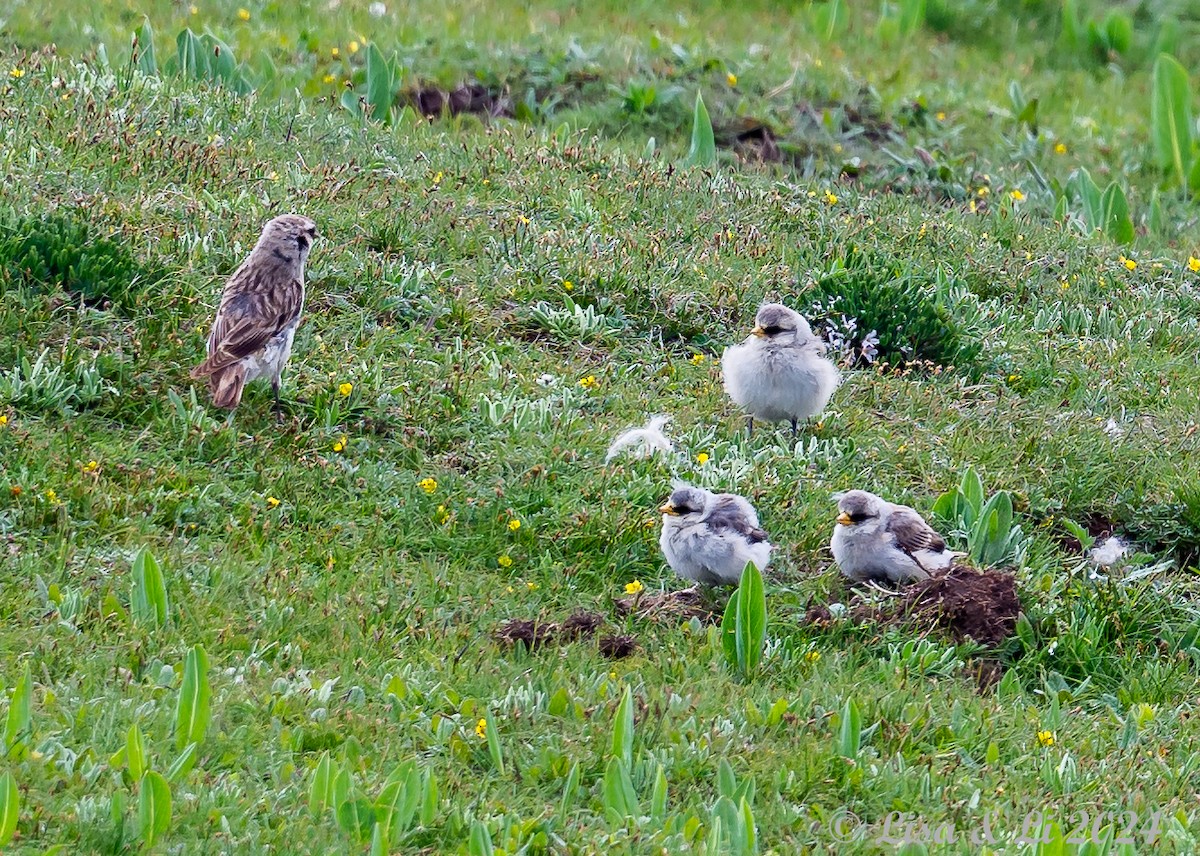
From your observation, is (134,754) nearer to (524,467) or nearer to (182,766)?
(182,766)

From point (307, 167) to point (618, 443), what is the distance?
4.10m

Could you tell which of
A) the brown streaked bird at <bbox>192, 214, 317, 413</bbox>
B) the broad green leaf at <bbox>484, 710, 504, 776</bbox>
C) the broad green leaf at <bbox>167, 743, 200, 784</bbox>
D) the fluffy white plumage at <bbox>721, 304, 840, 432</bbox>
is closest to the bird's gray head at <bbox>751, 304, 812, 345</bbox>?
the fluffy white plumage at <bbox>721, 304, 840, 432</bbox>

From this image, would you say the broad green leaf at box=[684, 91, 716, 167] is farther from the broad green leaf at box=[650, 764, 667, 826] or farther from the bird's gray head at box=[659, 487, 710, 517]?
the broad green leaf at box=[650, 764, 667, 826]

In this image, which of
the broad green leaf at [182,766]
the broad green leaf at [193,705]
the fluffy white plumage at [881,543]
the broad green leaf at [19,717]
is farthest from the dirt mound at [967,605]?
the broad green leaf at [19,717]

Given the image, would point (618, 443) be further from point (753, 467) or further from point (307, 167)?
point (307, 167)

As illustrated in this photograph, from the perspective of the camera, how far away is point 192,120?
38.3ft

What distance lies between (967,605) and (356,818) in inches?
131

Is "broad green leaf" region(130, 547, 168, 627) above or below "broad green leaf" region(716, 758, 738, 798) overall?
below

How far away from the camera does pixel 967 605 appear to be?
292 inches

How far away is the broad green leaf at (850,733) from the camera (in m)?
6.14

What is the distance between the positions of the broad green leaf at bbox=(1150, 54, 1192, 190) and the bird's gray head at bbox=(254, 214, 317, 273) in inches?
366

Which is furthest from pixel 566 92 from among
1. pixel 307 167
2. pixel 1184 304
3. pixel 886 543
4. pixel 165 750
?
pixel 165 750

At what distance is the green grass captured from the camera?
5.96 meters

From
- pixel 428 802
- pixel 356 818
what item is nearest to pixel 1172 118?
pixel 428 802
